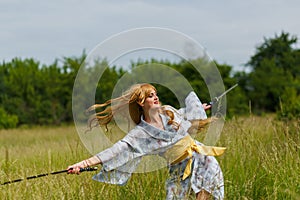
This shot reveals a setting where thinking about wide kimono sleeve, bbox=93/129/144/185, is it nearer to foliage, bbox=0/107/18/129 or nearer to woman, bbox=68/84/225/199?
woman, bbox=68/84/225/199

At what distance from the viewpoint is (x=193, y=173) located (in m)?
3.56

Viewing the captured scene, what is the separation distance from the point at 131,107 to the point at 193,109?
0.48 metres

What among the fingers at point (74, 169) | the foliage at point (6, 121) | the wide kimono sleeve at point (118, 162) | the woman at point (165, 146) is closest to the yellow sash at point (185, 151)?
the woman at point (165, 146)

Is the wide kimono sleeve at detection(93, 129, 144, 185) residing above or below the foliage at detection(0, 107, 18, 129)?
below

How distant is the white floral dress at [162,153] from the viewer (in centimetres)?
345

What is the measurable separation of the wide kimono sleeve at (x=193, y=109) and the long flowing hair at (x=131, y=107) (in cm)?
6

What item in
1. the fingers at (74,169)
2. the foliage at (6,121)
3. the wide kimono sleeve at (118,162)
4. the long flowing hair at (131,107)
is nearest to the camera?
the fingers at (74,169)

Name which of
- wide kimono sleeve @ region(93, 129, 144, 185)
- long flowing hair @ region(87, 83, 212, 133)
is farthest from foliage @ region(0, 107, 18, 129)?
wide kimono sleeve @ region(93, 129, 144, 185)

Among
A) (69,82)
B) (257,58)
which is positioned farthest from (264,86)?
(69,82)

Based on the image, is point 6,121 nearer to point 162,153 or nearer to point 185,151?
point 162,153

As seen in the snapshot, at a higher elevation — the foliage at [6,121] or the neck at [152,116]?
the foliage at [6,121]

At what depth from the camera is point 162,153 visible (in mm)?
3607

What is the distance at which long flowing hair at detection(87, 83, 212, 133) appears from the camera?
3.53 m

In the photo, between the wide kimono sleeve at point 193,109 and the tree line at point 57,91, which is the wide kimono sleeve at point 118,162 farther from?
the tree line at point 57,91
